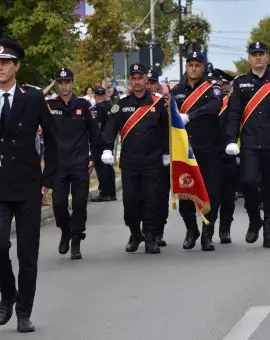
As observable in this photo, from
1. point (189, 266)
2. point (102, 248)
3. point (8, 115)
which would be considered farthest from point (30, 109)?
point (102, 248)

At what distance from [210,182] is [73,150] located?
1.51 m

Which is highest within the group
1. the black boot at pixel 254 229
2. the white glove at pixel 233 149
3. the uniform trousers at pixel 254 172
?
the white glove at pixel 233 149

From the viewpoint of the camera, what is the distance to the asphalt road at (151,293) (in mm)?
8594

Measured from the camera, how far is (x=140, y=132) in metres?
13.1

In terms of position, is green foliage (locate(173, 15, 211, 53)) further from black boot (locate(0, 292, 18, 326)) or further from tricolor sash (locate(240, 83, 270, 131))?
black boot (locate(0, 292, 18, 326))

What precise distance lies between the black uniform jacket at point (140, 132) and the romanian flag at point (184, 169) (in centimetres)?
19

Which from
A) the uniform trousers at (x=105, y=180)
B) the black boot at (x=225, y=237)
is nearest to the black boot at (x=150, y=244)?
the black boot at (x=225, y=237)

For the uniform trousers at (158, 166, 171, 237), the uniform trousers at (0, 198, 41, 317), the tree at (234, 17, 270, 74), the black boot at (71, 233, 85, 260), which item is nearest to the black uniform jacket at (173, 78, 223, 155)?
the uniform trousers at (158, 166, 171, 237)

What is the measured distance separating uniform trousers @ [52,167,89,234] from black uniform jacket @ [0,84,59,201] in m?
4.36

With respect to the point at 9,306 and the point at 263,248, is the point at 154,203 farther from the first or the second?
the point at 9,306

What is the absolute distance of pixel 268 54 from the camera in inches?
514

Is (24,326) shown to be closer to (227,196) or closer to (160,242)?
(160,242)

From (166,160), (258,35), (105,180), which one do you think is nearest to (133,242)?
(166,160)

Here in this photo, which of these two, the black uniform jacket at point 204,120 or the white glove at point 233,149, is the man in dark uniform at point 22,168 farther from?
the black uniform jacket at point 204,120
